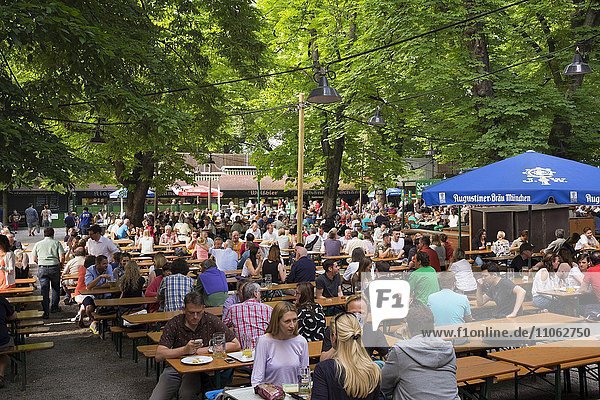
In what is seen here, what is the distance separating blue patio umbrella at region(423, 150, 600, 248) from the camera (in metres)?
9.19

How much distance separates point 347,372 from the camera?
391cm

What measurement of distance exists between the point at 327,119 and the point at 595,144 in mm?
10382

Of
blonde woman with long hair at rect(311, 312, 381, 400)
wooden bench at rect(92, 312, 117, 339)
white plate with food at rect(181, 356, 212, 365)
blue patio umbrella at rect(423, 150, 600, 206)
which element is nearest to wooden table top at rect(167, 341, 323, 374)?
white plate with food at rect(181, 356, 212, 365)

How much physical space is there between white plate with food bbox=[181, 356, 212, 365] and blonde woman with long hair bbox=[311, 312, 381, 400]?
2.06 m

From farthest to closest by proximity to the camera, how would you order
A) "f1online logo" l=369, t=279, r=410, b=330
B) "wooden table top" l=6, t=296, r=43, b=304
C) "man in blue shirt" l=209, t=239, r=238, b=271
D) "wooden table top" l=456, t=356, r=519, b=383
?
"man in blue shirt" l=209, t=239, r=238, b=271
"wooden table top" l=6, t=296, r=43, b=304
"f1online logo" l=369, t=279, r=410, b=330
"wooden table top" l=456, t=356, r=519, b=383

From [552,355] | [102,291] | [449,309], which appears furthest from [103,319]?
[552,355]

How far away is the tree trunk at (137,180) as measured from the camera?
21062mm

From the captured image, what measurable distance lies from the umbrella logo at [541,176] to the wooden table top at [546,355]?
3.42m

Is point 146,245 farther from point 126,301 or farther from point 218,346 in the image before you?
point 218,346

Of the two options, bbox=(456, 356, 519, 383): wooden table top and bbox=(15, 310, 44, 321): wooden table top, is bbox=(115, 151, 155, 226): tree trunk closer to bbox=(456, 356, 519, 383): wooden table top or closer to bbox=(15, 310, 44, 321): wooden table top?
bbox=(15, 310, 44, 321): wooden table top

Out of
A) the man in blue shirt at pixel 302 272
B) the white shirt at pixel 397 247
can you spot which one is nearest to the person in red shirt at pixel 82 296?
the man in blue shirt at pixel 302 272

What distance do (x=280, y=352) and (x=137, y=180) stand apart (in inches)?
696

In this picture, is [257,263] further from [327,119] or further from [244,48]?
[327,119]

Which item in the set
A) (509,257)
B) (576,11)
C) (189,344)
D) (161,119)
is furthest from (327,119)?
(189,344)
